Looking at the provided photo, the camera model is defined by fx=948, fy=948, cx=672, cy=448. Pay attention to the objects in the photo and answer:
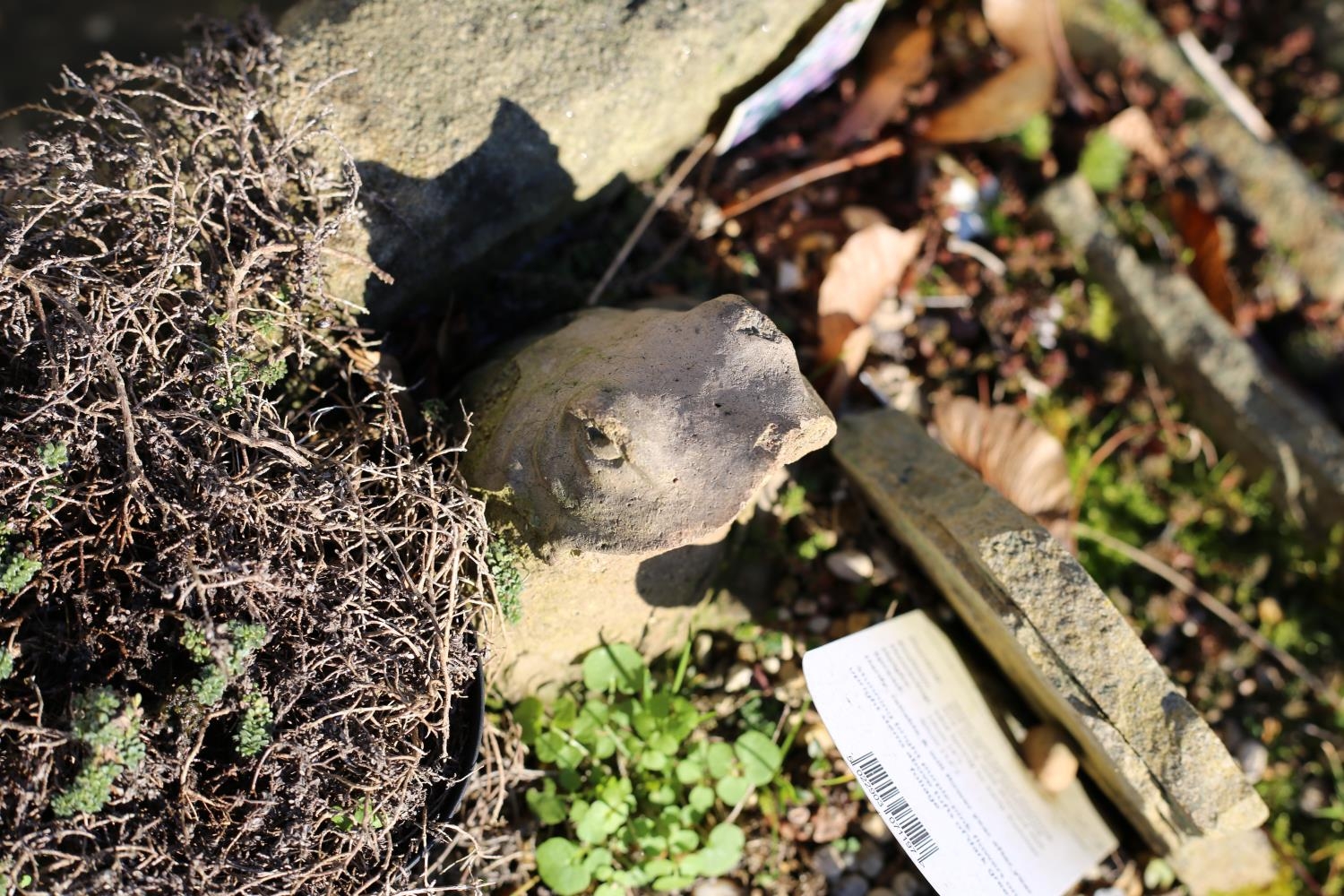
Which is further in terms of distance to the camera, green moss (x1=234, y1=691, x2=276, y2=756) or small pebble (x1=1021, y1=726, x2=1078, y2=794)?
small pebble (x1=1021, y1=726, x2=1078, y2=794)

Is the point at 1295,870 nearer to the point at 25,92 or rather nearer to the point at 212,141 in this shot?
the point at 212,141

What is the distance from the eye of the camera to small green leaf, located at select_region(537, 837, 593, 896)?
2.07 meters

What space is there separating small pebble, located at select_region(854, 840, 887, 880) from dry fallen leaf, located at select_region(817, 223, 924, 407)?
3.65 ft

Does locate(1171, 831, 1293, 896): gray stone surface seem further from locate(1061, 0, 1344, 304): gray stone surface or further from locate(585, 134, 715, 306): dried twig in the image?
→ locate(585, 134, 715, 306): dried twig

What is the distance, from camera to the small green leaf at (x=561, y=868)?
2.07m

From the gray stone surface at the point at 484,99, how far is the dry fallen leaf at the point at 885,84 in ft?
1.88

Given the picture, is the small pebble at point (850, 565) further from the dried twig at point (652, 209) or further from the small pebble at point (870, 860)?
the dried twig at point (652, 209)

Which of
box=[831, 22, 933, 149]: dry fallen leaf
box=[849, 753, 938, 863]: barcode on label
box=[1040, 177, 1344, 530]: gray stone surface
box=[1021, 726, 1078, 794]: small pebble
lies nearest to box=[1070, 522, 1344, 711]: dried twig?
box=[1040, 177, 1344, 530]: gray stone surface

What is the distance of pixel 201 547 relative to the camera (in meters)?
1.62

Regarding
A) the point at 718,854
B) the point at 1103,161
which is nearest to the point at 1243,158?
the point at 1103,161

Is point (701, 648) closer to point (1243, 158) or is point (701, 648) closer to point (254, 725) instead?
point (254, 725)

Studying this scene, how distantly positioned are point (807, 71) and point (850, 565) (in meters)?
1.31

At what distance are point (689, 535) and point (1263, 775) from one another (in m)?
1.98

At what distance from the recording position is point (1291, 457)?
281cm
